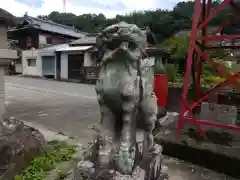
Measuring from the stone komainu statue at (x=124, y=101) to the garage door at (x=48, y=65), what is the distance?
15307mm

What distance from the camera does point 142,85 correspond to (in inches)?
72.0

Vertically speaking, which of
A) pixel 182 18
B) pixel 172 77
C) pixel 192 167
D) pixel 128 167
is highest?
pixel 182 18

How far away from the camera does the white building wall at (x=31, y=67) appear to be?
16.9 metres

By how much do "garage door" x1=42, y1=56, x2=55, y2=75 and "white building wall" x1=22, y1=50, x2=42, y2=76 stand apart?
0.32 meters

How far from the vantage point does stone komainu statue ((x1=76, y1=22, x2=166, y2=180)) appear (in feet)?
5.58

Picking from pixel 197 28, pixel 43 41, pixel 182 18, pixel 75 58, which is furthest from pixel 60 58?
pixel 197 28

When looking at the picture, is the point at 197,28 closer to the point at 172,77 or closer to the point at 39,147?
the point at 39,147

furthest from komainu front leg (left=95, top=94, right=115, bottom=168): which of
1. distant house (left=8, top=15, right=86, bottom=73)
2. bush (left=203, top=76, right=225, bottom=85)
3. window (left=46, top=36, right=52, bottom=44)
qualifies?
window (left=46, top=36, right=52, bottom=44)

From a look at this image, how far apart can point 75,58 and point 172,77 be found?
28.9 feet

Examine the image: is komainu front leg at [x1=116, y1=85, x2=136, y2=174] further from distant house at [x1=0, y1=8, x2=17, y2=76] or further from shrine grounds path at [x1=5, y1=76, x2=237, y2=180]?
distant house at [x1=0, y1=8, x2=17, y2=76]

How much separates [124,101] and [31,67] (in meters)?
17.6

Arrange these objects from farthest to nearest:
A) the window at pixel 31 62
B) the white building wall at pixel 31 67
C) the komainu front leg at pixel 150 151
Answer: the window at pixel 31 62
the white building wall at pixel 31 67
the komainu front leg at pixel 150 151

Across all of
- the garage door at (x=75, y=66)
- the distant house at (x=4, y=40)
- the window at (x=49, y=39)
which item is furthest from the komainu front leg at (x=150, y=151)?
the window at (x=49, y=39)

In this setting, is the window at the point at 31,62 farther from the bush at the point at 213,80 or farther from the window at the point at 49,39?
the bush at the point at 213,80
